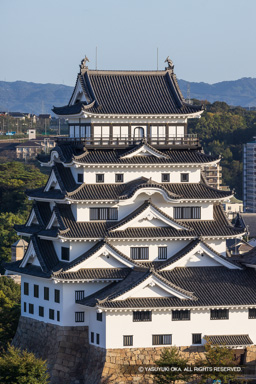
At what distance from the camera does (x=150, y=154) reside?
62.5 metres

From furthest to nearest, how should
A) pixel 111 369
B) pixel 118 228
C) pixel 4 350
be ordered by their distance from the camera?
1. pixel 4 350
2. pixel 118 228
3. pixel 111 369

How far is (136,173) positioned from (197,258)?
6.02 m

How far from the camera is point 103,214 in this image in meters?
61.4

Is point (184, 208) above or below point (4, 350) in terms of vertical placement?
above

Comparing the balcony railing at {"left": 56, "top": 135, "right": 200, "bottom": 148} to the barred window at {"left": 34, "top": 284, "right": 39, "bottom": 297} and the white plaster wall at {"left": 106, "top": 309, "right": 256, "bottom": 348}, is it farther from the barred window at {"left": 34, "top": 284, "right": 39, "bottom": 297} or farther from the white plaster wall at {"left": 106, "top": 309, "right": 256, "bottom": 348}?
the white plaster wall at {"left": 106, "top": 309, "right": 256, "bottom": 348}

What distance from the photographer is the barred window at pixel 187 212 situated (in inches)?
2459

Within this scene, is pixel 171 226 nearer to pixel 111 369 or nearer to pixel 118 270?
pixel 118 270

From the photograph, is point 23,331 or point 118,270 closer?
point 118,270

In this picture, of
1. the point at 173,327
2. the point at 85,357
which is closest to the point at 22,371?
the point at 85,357

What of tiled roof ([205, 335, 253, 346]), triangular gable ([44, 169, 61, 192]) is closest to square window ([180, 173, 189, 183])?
triangular gable ([44, 169, 61, 192])

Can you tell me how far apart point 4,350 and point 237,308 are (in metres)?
15.0

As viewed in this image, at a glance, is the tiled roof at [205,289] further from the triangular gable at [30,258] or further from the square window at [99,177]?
the square window at [99,177]

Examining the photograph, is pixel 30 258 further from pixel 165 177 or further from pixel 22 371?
pixel 22 371

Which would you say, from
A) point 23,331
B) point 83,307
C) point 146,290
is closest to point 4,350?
point 23,331
